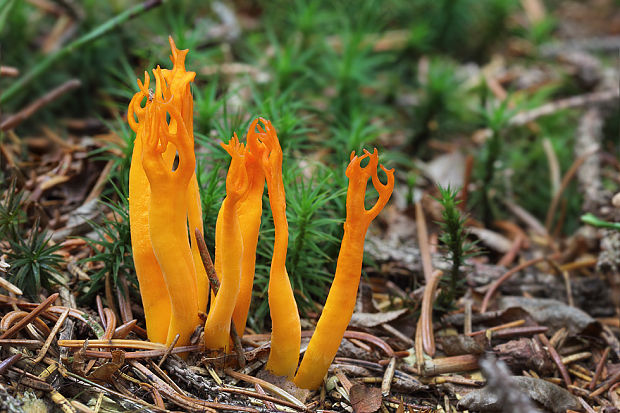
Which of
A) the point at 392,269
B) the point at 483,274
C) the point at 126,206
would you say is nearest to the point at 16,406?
the point at 126,206

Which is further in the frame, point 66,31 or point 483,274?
point 66,31

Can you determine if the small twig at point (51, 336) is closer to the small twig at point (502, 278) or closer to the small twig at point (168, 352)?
the small twig at point (168, 352)

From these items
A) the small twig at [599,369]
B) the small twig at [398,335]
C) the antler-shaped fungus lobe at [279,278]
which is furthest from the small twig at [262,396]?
the small twig at [599,369]

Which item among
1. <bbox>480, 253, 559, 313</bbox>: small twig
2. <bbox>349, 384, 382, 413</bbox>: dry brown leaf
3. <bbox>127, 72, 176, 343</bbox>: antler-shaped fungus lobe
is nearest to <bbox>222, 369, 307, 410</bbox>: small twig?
<bbox>349, 384, 382, 413</bbox>: dry brown leaf

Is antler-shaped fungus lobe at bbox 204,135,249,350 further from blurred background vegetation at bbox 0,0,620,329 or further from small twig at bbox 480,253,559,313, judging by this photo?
small twig at bbox 480,253,559,313

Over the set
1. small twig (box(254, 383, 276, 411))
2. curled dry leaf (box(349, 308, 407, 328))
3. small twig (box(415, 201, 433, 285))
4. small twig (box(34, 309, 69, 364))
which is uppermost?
small twig (box(34, 309, 69, 364))

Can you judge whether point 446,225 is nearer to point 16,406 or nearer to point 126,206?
point 126,206
